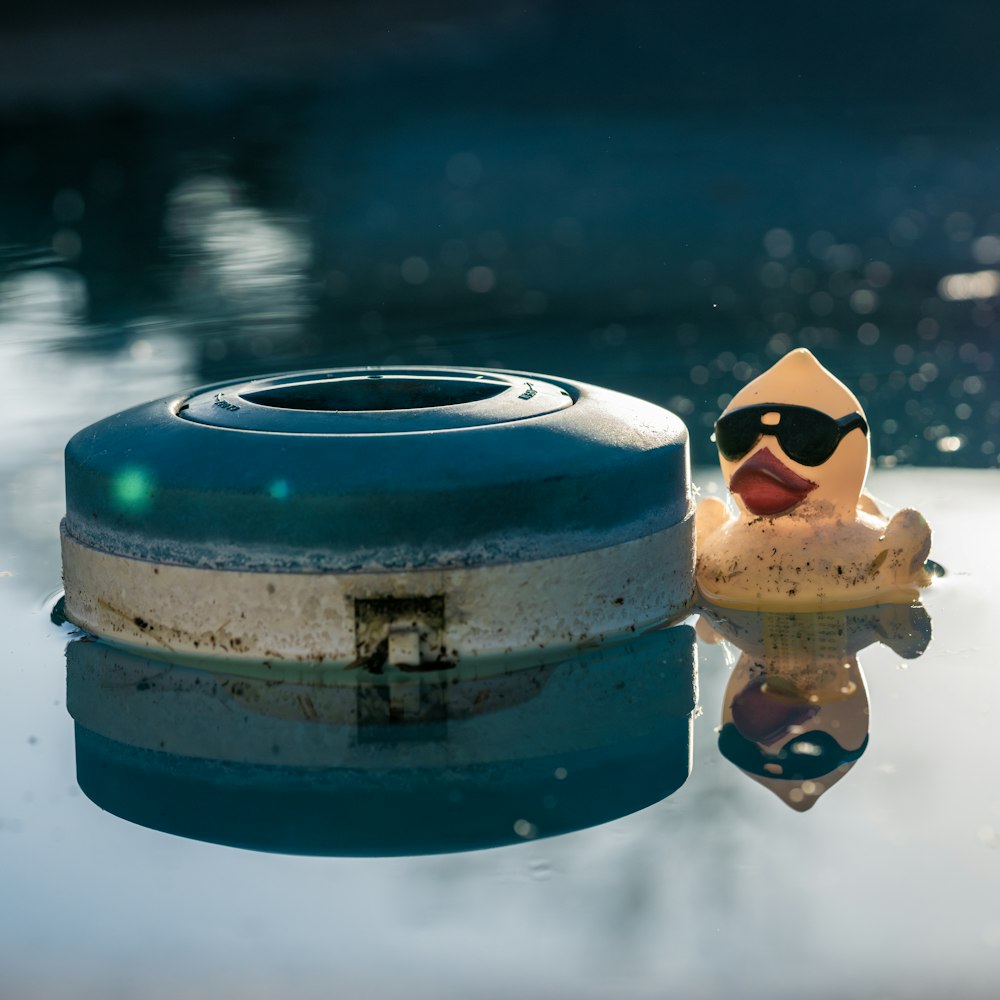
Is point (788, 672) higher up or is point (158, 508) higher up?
point (158, 508)

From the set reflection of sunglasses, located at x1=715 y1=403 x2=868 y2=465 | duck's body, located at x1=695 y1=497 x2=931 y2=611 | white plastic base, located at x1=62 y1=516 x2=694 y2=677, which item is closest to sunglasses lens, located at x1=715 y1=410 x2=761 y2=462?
reflection of sunglasses, located at x1=715 y1=403 x2=868 y2=465

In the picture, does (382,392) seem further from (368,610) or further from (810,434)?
(810,434)

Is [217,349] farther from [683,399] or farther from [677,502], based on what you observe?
[677,502]

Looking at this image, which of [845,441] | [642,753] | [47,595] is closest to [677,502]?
[845,441]

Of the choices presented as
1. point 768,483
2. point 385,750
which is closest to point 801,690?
point 768,483

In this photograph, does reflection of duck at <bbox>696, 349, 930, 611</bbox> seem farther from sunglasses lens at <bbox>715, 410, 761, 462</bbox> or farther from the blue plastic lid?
the blue plastic lid
